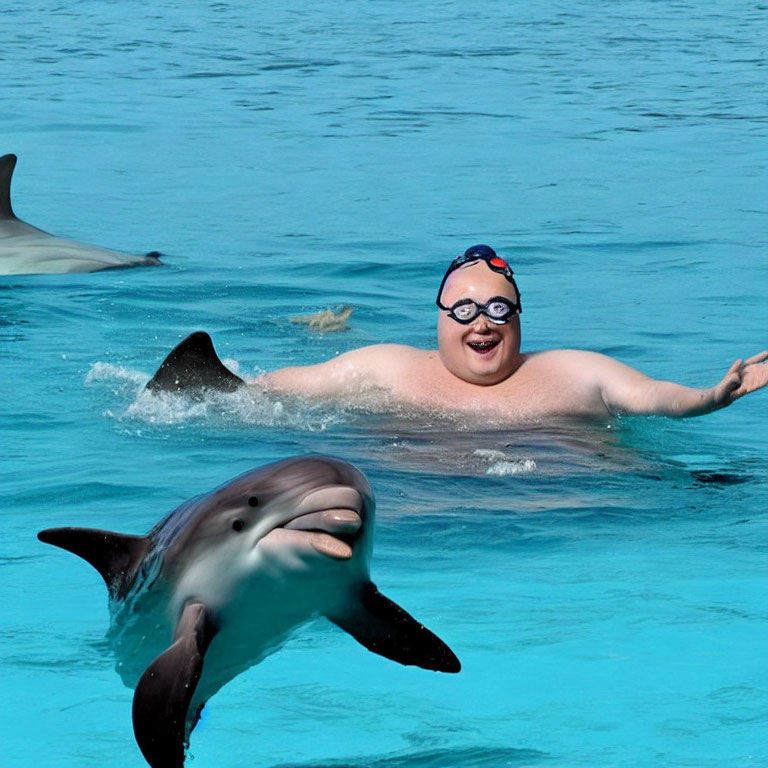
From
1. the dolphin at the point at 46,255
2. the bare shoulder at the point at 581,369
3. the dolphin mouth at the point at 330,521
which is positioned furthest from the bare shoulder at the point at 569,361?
the dolphin at the point at 46,255

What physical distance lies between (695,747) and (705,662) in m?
0.64

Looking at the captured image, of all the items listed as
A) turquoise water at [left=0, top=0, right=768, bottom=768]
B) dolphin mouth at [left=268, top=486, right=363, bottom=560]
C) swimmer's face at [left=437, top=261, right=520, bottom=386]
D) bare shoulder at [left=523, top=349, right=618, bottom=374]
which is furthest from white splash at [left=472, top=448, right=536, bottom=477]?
dolphin mouth at [left=268, top=486, right=363, bottom=560]

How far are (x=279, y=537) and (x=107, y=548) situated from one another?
30.2 inches

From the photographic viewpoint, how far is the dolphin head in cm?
354

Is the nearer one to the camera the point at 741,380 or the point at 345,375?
the point at 741,380

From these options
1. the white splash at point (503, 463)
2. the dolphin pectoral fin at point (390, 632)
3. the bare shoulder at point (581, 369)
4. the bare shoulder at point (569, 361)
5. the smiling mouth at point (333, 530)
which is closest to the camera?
the smiling mouth at point (333, 530)

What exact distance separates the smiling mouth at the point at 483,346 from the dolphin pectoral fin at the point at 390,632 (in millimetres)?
3604

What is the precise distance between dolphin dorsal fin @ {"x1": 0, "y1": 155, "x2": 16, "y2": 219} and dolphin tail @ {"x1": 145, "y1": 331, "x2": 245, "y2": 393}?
5.03 m

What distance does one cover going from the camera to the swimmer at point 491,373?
24.4 ft

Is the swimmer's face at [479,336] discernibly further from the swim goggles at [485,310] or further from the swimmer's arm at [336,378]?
the swimmer's arm at [336,378]

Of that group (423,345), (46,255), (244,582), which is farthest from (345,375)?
(46,255)

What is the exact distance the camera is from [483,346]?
7492 millimetres

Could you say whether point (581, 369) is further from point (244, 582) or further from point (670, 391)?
point (244, 582)

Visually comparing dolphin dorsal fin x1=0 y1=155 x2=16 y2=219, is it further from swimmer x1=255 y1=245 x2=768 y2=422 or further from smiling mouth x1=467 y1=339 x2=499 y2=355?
smiling mouth x1=467 y1=339 x2=499 y2=355
